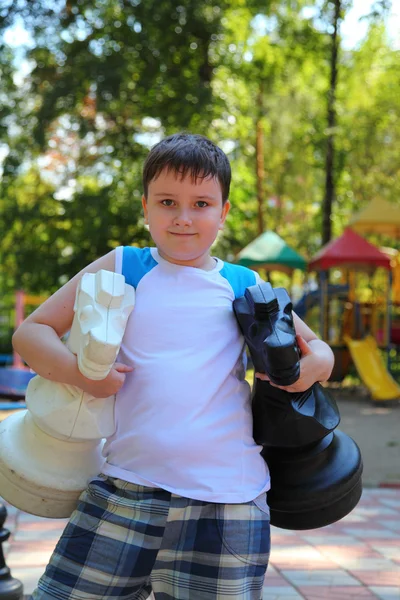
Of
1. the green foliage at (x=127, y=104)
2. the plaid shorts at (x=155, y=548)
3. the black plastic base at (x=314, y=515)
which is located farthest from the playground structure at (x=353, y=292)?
the plaid shorts at (x=155, y=548)

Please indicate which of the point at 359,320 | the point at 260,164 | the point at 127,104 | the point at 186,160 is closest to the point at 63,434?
the point at 186,160

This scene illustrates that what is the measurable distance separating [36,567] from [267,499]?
223 cm

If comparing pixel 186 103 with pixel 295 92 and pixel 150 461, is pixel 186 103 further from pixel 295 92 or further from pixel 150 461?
pixel 150 461

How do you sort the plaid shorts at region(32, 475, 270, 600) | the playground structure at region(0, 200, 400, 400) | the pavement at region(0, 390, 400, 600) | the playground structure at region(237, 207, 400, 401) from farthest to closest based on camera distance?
the playground structure at region(0, 200, 400, 400), the playground structure at region(237, 207, 400, 401), the pavement at region(0, 390, 400, 600), the plaid shorts at region(32, 475, 270, 600)

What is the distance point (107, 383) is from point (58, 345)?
0.16m

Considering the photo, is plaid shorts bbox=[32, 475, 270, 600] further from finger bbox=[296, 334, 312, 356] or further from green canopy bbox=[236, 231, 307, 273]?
green canopy bbox=[236, 231, 307, 273]

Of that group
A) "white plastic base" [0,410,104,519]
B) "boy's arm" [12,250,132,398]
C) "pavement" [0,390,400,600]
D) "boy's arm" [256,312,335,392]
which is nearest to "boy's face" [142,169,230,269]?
"boy's arm" [12,250,132,398]

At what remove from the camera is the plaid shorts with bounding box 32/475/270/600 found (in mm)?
1811

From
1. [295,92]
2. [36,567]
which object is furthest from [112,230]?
[36,567]

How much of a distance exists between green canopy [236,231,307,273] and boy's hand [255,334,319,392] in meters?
12.8

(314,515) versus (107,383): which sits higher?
(107,383)

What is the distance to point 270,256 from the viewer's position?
48.7 feet

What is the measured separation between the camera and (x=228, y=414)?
1924 mm

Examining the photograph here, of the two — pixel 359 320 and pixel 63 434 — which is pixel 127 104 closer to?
pixel 359 320
